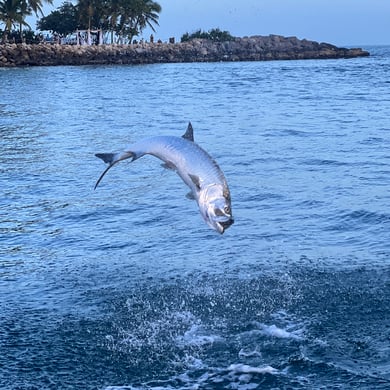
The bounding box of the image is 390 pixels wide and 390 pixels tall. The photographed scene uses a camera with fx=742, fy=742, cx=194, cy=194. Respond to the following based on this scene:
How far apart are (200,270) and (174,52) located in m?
75.6

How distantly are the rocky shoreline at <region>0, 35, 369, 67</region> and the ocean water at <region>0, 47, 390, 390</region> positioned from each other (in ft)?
174

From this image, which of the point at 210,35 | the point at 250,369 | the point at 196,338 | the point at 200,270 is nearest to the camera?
the point at 250,369

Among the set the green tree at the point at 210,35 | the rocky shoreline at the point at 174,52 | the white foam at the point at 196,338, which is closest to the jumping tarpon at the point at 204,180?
the white foam at the point at 196,338

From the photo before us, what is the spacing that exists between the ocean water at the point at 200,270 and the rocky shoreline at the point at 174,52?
5310 centimetres

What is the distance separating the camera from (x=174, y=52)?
268 ft

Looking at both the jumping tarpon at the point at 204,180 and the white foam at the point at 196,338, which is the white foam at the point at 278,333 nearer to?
the white foam at the point at 196,338

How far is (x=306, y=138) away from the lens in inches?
671

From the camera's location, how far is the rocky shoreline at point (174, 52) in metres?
68.1

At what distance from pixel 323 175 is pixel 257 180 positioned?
1.18 meters

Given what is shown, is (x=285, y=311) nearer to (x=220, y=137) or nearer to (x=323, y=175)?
(x=323, y=175)

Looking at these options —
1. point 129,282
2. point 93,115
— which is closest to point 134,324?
point 129,282

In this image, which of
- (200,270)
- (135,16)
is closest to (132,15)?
(135,16)

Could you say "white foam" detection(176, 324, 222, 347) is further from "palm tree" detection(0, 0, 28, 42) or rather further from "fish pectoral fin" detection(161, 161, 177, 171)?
"palm tree" detection(0, 0, 28, 42)

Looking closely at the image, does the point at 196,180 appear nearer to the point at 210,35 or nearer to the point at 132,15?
the point at 132,15
